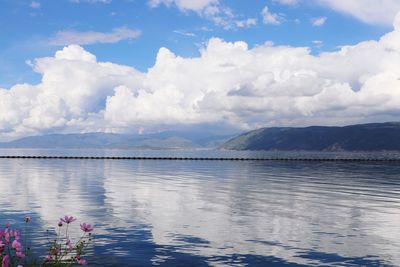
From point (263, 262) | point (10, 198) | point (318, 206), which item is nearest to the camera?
point (263, 262)

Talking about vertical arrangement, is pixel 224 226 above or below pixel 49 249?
below

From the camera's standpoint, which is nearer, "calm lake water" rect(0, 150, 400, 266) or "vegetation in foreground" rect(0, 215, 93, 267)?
"vegetation in foreground" rect(0, 215, 93, 267)

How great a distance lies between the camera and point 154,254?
26125 millimetres

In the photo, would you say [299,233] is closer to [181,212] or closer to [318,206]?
[181,212]

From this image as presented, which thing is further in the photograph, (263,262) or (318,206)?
(318,206)

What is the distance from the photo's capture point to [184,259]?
25.0m

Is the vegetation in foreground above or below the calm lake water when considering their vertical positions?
above

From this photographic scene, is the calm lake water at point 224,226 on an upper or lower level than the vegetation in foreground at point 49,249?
lower

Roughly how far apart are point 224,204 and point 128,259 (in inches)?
1068

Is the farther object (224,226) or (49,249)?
(224,226)

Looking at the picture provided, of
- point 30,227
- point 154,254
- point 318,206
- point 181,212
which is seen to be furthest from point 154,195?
point 154,254

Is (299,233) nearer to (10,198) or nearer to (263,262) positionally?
(263,262)

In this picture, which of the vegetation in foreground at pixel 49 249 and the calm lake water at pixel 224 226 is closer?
the vegetation in foreground at pixel 49 249

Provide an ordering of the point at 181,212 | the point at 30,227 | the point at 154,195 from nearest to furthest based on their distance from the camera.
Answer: the point at 30,227, the point at 181,212, the point at 154,195
